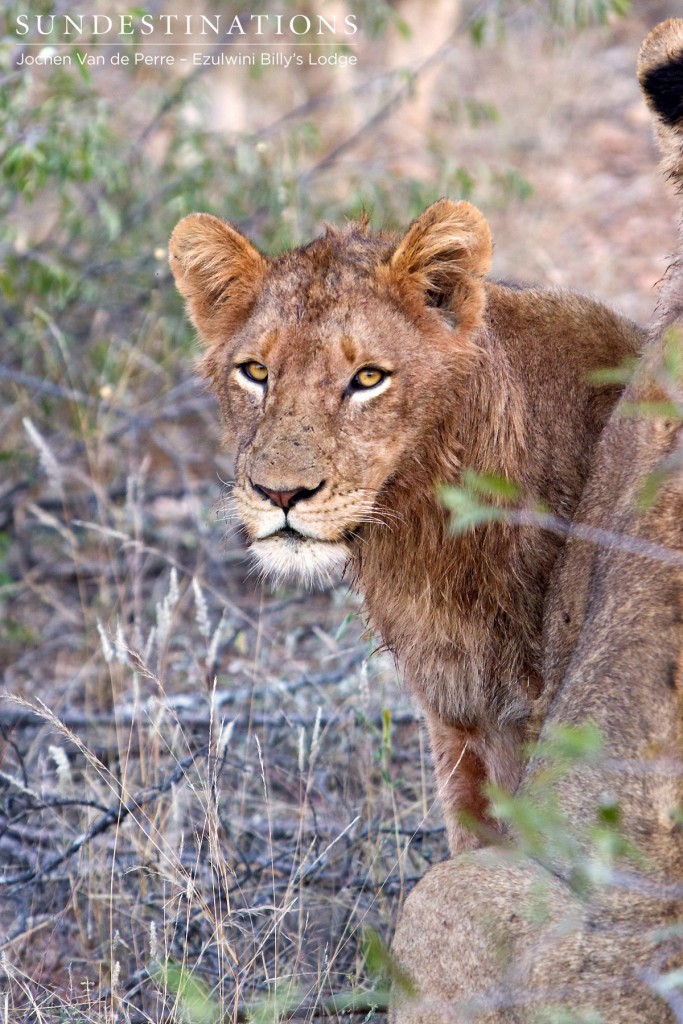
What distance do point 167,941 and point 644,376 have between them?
6.86 feet

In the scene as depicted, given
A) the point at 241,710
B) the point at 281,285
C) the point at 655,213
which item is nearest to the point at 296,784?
the point at 241,710

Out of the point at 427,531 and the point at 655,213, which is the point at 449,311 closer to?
the point at 427,531

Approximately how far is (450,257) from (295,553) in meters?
0.93

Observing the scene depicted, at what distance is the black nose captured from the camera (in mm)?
3227

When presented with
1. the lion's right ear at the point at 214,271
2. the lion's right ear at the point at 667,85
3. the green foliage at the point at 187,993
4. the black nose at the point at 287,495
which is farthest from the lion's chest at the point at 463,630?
the lion's right ear at the point at 667,85

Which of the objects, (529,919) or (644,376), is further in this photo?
(644,376)

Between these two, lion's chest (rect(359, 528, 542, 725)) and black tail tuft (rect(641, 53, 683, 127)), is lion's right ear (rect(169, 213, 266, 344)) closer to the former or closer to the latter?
lion's chest (rect(359, 528, 542, 725))

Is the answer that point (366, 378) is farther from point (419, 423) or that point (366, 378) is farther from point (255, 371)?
point (255, 371)

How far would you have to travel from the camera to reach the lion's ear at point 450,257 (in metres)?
3.44

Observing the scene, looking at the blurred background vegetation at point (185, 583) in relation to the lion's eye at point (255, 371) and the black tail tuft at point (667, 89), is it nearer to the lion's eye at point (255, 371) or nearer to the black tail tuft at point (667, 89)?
the lion's eye at point (255, 371)

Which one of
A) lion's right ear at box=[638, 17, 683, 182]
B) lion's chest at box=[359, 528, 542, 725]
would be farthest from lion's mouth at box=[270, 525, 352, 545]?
lion's right ear at box=[638, 17, 683, 182]

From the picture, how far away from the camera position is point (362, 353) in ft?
11.1

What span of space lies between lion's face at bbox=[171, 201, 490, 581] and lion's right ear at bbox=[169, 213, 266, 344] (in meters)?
0.05

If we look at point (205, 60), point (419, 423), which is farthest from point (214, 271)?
point (205, 60)
